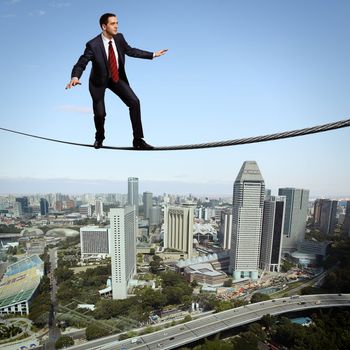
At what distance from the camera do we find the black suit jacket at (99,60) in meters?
1.47

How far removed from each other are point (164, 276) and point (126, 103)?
18941mm

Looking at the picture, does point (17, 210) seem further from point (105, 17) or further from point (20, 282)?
point (105, 17)

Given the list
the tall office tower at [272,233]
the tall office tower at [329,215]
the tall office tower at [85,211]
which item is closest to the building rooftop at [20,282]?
the tall office tower at [272,233]

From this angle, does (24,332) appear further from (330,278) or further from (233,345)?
(330,278)

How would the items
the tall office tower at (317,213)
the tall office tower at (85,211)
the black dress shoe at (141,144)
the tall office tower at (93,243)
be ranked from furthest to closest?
1. the tall office tower at (85,211)
2. the tall office tower at (317,213)
3. the tall office tower at (93,243)
4. the black dress shoe at (141,144)

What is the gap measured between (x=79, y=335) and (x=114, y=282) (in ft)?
14.4

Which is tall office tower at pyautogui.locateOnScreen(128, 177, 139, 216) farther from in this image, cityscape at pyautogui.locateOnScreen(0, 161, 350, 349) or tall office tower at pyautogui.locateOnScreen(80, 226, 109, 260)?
tall office tower at pyautogui.locateOnScreen(80, 226, 109, 260)

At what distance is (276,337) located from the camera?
1200 cm

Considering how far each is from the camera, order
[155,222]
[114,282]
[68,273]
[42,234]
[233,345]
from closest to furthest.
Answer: [233,345], [114,282], [68,273], [42,234], [155,222]

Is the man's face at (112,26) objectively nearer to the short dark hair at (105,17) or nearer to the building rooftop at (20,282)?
the short dark hair at (105,17)

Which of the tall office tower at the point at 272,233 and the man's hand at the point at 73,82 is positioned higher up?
the man's hand at the point at 73,82

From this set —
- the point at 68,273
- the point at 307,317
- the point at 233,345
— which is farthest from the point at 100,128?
the point at 68,273

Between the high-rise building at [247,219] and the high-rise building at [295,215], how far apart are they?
13397 millimetres

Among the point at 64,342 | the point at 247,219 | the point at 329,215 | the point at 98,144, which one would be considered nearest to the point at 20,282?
the point at 64,342
